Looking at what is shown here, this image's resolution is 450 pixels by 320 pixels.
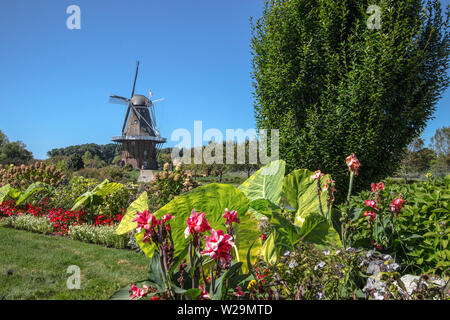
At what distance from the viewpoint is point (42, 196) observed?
9.12 metres

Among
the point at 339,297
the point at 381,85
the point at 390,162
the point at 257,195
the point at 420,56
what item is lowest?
the point at 339,297

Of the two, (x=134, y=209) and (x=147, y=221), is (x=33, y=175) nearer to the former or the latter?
(x=134, y=209)

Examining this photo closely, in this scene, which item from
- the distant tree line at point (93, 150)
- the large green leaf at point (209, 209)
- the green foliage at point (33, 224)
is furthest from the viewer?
the distant tree line at point (93, 150)

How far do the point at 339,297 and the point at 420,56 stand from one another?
247 inches

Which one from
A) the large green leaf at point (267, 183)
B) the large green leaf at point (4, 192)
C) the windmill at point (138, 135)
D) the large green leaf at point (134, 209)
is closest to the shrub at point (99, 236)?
the large green leaf at point (4, 192)

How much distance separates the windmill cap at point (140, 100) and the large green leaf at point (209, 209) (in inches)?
1454

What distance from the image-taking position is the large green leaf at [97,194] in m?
6.77

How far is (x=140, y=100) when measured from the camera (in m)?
36.4

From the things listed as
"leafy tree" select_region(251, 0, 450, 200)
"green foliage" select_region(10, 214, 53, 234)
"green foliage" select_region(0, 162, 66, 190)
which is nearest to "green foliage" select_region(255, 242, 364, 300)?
"leafy tree" select_region(251, 0, 450, 200)

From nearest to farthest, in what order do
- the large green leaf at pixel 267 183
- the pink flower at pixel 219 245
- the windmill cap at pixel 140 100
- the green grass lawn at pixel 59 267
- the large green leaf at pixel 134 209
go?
the pink flower at pixel 219 245 < the large green leaf at pixel 134 209 < the large green leaf at pixel 267 183 < the green grass lawn at pixel 59 267 < the windmill cap at pixel 140 100

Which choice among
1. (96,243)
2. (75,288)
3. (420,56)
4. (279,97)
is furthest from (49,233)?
(420,56)

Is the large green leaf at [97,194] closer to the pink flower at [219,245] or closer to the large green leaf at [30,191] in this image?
the large green leaf at [30,191]

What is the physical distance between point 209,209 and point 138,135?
117ft
